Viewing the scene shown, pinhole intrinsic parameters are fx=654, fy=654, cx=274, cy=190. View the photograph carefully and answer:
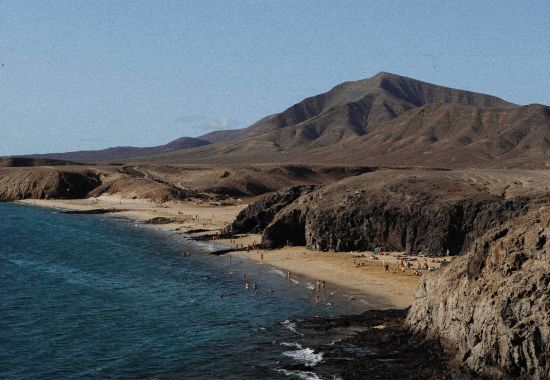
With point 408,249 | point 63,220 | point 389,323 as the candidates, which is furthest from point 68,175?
point 389,323

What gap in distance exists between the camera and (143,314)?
160 feet

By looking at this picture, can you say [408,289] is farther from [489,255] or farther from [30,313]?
[30,313]

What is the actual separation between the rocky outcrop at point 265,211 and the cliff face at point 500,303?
51461mm

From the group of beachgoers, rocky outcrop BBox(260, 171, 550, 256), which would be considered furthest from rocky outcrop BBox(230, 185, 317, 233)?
the group of beachgoers

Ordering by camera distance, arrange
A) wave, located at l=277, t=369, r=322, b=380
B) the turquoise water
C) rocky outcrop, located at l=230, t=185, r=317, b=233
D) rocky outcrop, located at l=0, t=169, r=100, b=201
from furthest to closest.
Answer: rocky outcrop, located at l=0, t=169, r=100, b=201 → rocky outcrop, located at l=230, t=185, r=317, b=233 → the turquoise water → wave, located at l=277, t=369, r=322, b=380

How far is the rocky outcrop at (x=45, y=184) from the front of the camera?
153125 millimetres

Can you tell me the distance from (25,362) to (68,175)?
12769 cm

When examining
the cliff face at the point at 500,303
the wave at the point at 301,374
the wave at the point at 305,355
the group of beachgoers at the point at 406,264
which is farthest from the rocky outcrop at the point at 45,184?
the cliff face at the point at 500,303

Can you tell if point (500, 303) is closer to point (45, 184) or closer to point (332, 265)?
point (332, 265)

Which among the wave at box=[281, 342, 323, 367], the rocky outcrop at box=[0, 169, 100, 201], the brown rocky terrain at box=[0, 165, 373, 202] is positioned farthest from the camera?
the rocky outcrop at box=[0, 169, 100, 201]

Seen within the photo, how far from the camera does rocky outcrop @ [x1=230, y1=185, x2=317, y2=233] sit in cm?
8875

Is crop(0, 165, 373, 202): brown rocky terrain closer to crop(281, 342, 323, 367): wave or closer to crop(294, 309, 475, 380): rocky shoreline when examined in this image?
crop(294, 309, 475, 380): rocky shoreline

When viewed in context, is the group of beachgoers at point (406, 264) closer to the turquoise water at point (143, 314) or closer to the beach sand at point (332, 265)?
the beach sand at point (332, 265)

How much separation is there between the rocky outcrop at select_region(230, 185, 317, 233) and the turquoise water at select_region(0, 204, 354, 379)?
1020 cm
